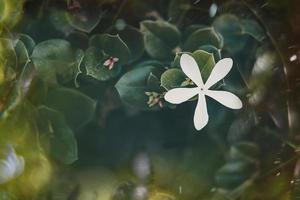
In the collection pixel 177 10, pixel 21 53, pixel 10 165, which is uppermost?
pixel 177 10

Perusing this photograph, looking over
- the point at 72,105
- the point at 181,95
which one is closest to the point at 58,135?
the point at 72,105

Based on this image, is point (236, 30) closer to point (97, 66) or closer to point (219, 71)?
point (219, 71)

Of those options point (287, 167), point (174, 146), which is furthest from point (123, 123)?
point (287, 167)

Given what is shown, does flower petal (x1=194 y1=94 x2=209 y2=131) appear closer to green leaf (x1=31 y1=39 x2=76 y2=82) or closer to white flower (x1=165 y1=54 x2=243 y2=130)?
white flower (x1=165 y1=54 x2=243 y2=130)

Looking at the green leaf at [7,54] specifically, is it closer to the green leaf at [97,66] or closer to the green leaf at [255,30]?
the green leaf at [97,66]

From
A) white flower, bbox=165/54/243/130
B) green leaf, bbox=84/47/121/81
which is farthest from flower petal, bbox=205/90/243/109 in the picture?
green leaf, bbox=84/47/121/81

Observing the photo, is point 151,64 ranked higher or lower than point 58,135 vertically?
higher

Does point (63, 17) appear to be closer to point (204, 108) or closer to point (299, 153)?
point (204, 108)
